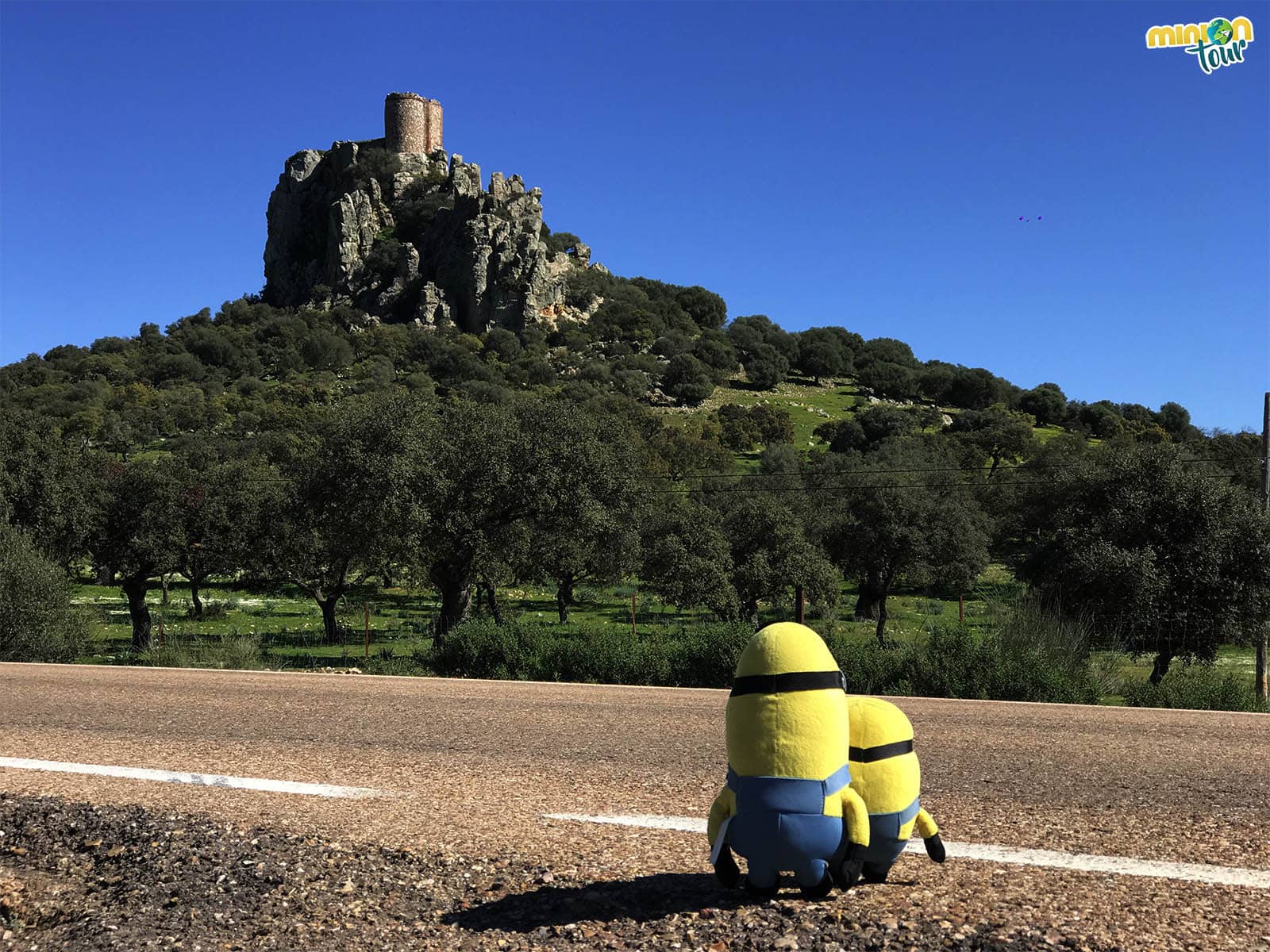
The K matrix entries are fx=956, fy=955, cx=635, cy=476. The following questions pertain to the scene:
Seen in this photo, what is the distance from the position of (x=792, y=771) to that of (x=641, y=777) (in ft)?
12.2

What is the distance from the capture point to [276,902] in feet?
15.8

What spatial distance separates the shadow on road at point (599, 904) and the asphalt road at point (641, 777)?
25cm

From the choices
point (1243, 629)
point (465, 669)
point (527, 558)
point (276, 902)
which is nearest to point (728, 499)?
point (527, 558)

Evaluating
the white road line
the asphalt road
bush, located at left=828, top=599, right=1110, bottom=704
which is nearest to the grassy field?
bush, located at left=828, top=599, right=1110, bottom=704

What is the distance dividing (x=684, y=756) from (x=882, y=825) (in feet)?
13.8

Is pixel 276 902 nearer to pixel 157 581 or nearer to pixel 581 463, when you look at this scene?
pixel 581 463

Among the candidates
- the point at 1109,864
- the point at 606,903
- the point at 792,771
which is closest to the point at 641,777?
the point at 606,903

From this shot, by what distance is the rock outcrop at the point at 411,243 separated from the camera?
140 metres

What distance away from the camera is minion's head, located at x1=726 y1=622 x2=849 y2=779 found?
4.04 metres

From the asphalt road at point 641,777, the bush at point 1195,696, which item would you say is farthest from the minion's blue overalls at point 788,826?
the bush at point 1195,696

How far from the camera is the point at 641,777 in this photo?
24.7 ft

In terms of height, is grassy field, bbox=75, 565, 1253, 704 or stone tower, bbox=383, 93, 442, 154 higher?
stone tower, bbox=383, 93, 442, 154

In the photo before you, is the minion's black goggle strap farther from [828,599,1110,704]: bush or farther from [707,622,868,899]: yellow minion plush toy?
[828,599,1110,704]: bush

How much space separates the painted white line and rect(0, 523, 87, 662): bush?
44.4 ft
